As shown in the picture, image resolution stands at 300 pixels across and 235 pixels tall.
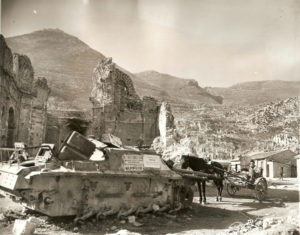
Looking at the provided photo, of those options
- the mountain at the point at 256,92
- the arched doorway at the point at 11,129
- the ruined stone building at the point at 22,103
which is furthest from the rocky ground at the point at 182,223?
the mountain at the point at 256,92

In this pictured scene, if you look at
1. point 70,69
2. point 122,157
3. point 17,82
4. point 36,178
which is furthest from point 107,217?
point 70,69

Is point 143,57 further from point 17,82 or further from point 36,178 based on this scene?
point 17,82

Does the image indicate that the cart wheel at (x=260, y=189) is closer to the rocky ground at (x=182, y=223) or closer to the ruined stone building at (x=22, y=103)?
the rocky ground at (x=182, y=223)

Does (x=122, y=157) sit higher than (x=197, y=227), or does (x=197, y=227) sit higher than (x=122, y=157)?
(x=122, y=157)

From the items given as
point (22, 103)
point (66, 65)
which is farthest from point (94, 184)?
point (66, 65)

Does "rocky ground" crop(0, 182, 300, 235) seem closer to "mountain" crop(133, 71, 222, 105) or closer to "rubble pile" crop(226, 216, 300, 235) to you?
"rubble pile" crop(226, 216, 300, 235)

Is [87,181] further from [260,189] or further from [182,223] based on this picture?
[260,189]
